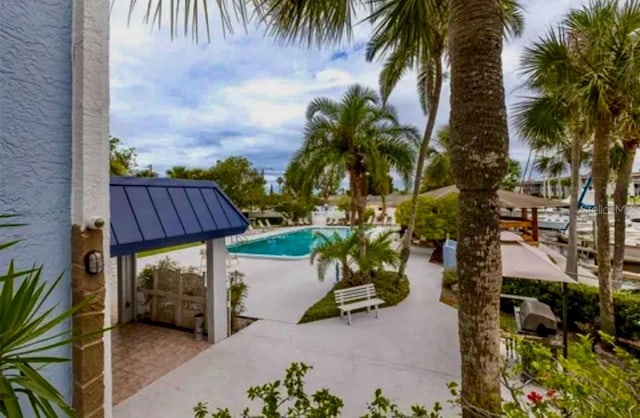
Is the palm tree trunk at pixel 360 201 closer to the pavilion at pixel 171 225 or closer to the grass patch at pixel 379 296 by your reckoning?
the grass patch at pixel 379 296

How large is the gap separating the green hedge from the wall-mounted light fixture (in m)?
10.2

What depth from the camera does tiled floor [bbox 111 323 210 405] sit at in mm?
5551

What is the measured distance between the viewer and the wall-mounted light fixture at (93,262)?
2.88 m

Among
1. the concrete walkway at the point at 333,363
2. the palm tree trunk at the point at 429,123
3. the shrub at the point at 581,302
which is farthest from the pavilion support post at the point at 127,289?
Result: the shrub at the point at 581,302

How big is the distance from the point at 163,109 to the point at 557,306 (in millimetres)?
25719

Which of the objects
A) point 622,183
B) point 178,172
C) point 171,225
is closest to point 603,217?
point 622,183

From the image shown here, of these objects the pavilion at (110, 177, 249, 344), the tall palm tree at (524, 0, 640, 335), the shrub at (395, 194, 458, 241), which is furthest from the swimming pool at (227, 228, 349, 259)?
the tall palm tree at (524, 0, 640, 335)

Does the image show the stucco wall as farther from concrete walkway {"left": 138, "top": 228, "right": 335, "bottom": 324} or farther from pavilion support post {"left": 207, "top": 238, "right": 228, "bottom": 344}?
concrete walkway {"left": 138, "top": 228, "right": 335, "bottom": 324}

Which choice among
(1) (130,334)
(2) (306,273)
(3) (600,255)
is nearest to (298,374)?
(1) (130,334)

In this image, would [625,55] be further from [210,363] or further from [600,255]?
[210,363]

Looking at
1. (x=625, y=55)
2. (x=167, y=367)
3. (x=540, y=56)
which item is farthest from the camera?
(x=540, y=56)

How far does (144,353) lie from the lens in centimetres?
657

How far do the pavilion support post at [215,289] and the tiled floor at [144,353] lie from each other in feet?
1.14

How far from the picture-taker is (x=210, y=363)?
613 cm
